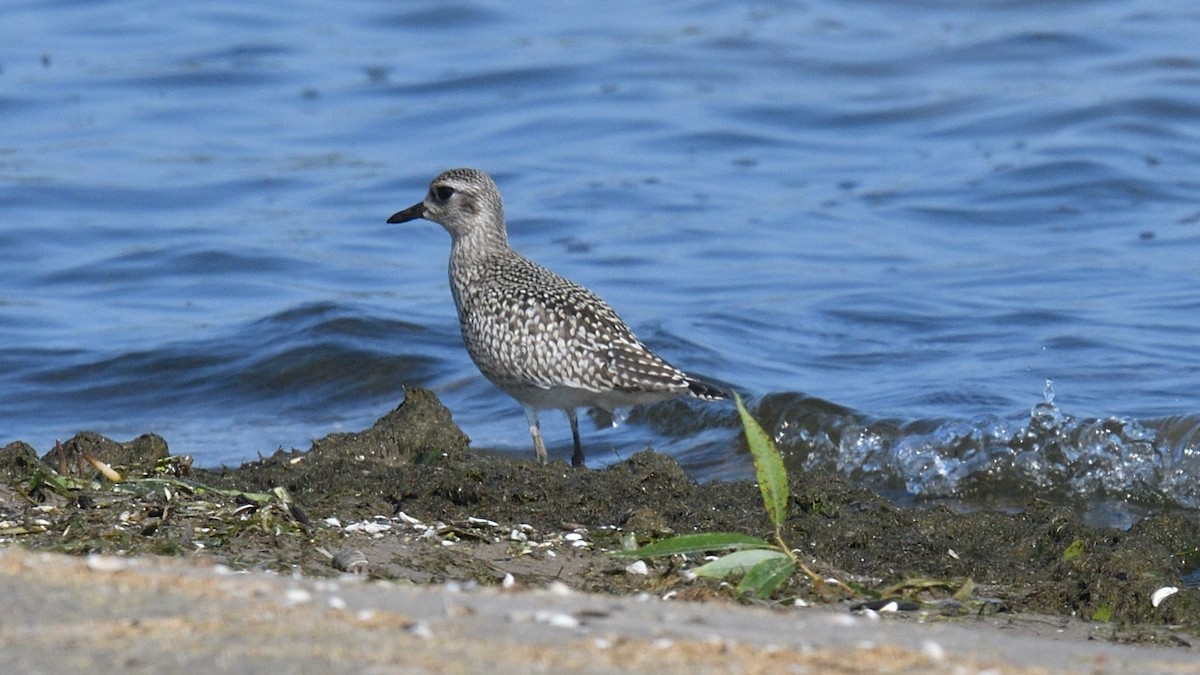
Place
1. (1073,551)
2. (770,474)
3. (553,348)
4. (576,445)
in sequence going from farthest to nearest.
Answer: (576,445) → (553,348) → (1073,551) → (770,474)

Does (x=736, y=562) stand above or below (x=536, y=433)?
above

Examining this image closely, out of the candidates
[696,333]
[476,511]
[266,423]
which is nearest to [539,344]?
[476,511]

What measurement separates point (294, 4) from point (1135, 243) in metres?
12.2

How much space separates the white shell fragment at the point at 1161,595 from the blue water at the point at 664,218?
2.91 m

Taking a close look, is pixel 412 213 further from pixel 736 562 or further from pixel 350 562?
pixel 736 562

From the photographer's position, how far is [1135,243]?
13.5 meters

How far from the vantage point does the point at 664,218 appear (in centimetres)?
1471

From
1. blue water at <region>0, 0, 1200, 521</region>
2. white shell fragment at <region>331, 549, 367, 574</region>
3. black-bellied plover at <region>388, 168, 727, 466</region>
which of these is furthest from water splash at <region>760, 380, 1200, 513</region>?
white shell fragment at <region>331, 549, 367, 574</region>

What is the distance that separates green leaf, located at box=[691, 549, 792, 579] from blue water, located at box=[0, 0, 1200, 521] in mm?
3981

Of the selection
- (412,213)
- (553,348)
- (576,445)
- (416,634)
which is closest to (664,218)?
(412,213)

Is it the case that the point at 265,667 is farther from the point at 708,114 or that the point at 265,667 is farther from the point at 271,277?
the point at 708,114

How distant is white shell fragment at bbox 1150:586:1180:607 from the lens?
5621 mm

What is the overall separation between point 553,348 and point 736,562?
11.4ft

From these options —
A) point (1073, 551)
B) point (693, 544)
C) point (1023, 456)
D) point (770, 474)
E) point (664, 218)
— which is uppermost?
point (770, 474)
